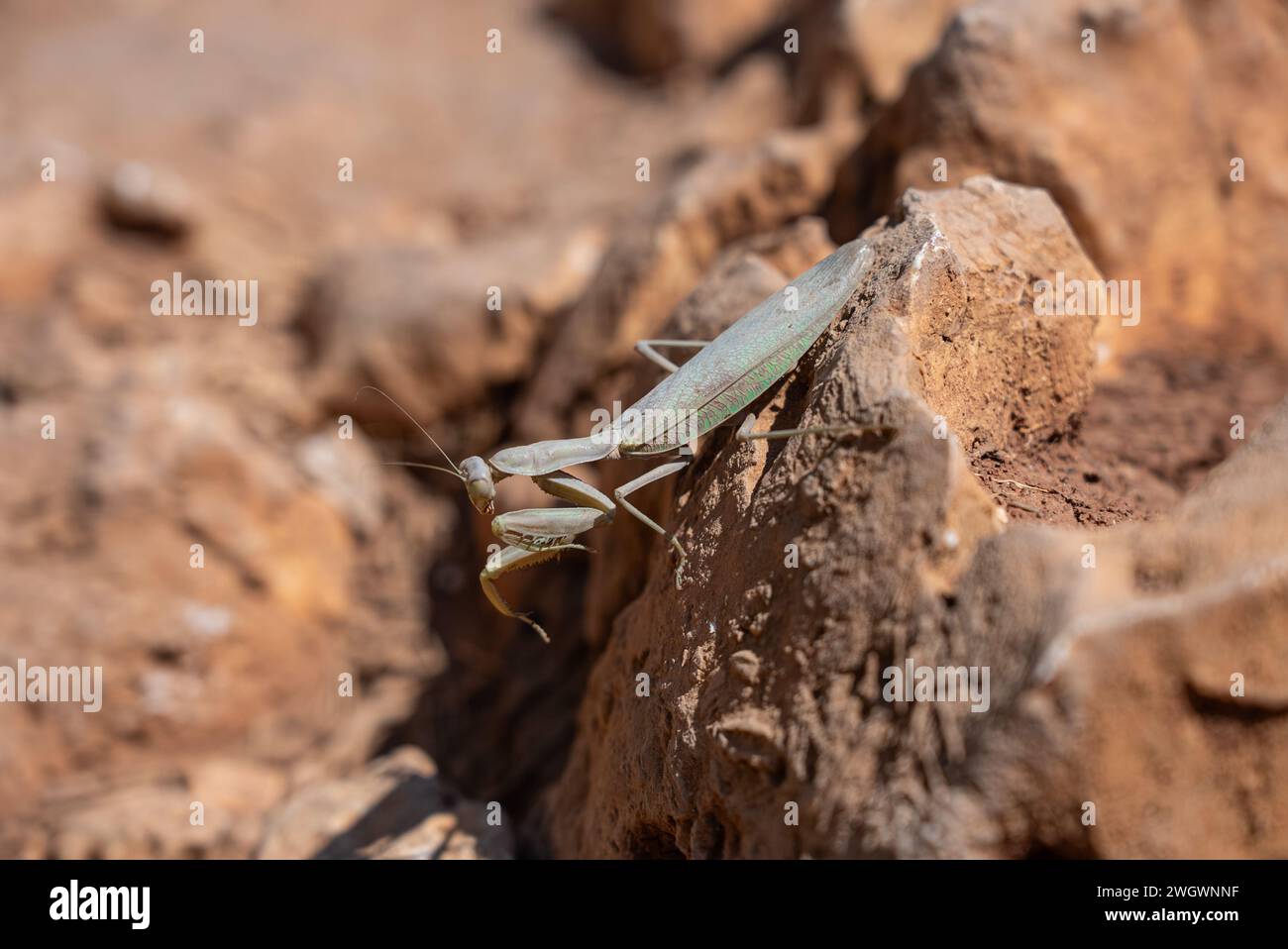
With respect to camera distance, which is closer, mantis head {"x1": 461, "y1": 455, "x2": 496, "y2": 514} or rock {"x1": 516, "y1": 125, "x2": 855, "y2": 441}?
mantis head {"x1": 461, "y1": 455, "x2": 496, "y2": 514}

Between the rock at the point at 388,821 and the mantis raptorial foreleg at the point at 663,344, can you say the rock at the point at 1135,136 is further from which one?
the rock at the point at 388,821

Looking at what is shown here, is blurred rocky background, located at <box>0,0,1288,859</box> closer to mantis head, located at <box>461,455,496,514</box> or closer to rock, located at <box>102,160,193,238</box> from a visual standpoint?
rock, located at <box>102,160,193,238</box>

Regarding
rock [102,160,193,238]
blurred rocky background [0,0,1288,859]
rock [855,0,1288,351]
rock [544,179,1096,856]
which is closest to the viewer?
blurred rocky background [0,0,1288,859]

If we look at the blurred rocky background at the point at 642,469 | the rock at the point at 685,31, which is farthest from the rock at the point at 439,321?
the rock at the point at 685,31

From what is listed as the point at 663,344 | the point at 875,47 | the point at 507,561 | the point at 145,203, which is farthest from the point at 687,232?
the point at 145,203

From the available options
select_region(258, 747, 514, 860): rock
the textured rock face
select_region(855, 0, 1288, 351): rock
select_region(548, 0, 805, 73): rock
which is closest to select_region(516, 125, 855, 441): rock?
select_region(855, 0, 1288, 351): rock

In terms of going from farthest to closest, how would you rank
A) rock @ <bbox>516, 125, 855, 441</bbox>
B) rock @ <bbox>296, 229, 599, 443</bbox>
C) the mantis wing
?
1. rock @ <bbox>296, 229, 599, 443</bbox>
2. rock @ <bbox>516, 125, 855, 441</bbox>
3. the mantis wing
